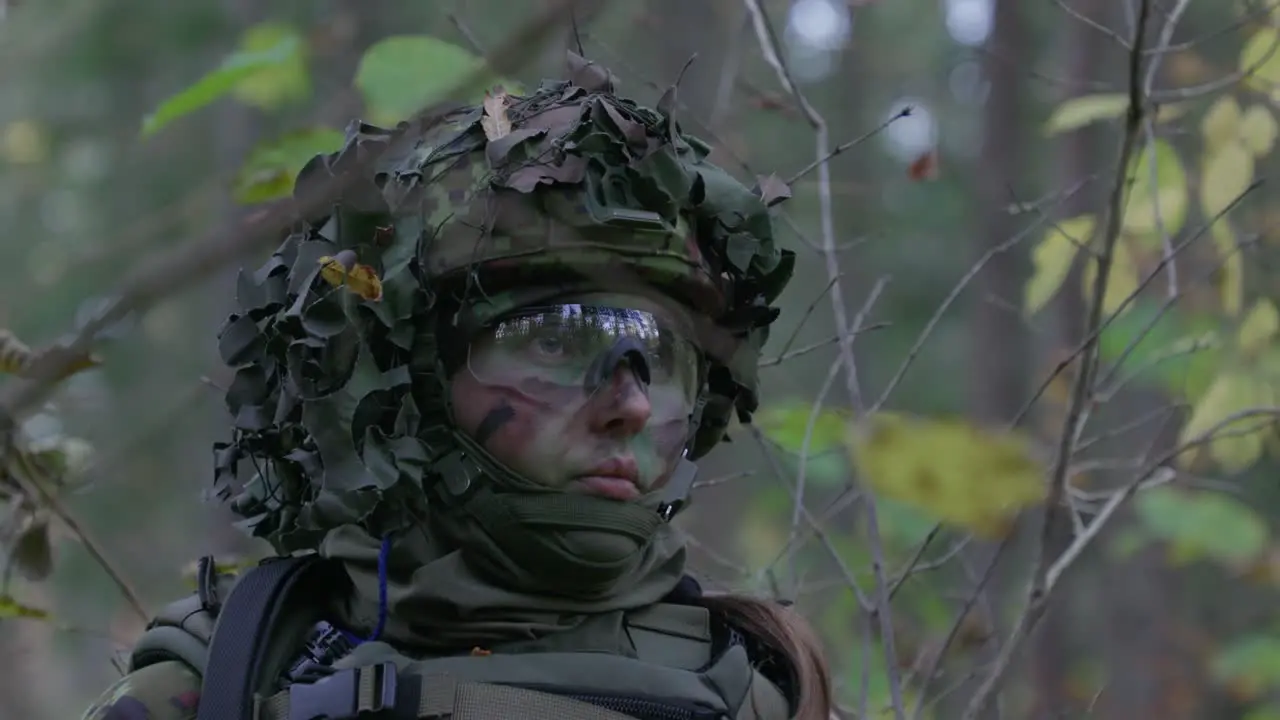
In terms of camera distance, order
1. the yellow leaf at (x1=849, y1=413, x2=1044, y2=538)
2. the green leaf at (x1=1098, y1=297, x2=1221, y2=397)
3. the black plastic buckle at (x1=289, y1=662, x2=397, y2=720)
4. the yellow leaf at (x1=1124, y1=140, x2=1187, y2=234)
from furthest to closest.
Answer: the yellow leaf at (x1=1124, y1=140, x2=1187, y2=234) → the green leaf at (x1=1098, y1=297, x2=1221, y2=397) → the black plastic buckle at (x1=289, y1=662, x2=397, y2=720) → the yellow leaf at (x1=849, y1=413, x2=1044, y2=538)

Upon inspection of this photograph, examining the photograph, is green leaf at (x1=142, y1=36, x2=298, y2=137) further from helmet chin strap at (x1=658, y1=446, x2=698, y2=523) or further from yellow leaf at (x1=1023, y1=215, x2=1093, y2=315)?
yellow leaf at (x1=1023, y1=215, x2=1093, y2=315)

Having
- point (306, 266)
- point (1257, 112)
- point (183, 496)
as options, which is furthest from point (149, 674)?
point (183, 496)

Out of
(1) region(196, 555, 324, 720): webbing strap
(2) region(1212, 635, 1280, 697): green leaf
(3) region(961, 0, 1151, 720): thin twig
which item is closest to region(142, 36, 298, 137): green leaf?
(1) region(196, 555, 324, 720): webbing strap

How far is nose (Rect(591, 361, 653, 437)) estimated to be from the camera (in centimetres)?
241

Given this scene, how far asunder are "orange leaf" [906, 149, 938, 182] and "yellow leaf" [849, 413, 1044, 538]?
91.3 inches

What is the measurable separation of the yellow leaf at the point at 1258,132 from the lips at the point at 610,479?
1.93 m

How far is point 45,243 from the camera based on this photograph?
10.2 metres

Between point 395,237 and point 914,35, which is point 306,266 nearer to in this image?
point 395,237

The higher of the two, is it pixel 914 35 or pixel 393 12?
pixel 914 35

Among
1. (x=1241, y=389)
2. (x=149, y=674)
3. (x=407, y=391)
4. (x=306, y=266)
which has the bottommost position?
(x=149, y=674)

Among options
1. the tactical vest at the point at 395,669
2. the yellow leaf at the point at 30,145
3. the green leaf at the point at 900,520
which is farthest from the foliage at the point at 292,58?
the yellow leaf at the point at 30,145

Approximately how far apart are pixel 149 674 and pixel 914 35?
15676 mm

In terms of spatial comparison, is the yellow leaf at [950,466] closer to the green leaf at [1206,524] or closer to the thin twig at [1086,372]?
the thin twig at [1086,372]

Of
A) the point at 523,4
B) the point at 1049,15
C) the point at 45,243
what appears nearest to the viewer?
the point at 523,4
